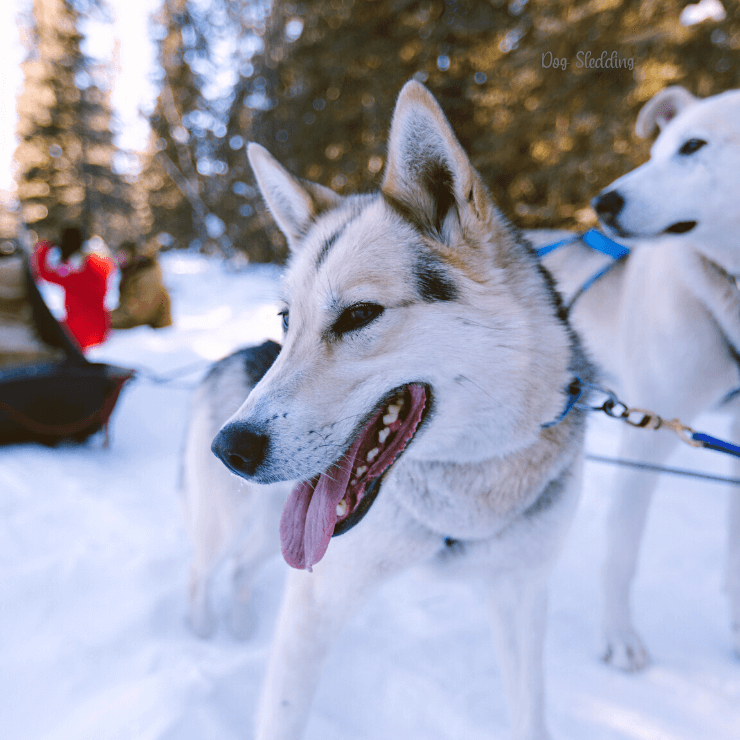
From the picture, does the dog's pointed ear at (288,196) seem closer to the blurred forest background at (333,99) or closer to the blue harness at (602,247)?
the blurred forest background at (333,99)

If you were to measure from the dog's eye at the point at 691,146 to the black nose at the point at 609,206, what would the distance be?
0.88ft

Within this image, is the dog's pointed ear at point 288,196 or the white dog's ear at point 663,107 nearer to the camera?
the dog's pointed ear at point 288,196

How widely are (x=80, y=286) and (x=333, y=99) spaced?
21.1ft

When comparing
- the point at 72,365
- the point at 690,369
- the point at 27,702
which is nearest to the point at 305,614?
the point at 27,702

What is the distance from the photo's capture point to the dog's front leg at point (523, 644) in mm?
1444

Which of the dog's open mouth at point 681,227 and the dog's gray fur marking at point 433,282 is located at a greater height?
the dog's open mouth at point 681,227

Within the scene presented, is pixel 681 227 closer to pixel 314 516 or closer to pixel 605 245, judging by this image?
pixel 605 245

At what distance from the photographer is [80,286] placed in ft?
20.5

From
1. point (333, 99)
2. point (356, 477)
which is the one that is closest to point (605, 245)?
point (356, 477)

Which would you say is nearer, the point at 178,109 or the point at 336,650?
the point at 336,650

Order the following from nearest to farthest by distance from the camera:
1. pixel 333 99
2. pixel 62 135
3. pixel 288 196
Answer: pixel 288 196, pixel 333 99, pixel 62 135

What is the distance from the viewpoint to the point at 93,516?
263 cm

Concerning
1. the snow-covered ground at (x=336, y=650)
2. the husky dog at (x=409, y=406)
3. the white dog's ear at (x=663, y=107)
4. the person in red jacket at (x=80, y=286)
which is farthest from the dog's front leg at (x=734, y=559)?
the person in red jacket at (x=80, y=286)

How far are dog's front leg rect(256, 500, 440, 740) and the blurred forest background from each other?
115cm
